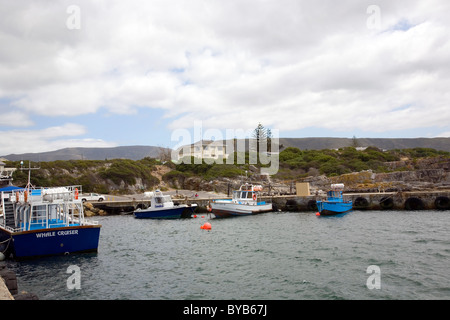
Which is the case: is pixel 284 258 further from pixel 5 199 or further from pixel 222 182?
pixel 222 182

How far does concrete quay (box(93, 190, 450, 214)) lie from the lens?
4096 cm

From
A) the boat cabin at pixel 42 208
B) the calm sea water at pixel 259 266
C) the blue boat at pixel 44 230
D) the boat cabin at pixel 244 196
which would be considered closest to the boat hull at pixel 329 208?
the boat cabin at pixel 244 196

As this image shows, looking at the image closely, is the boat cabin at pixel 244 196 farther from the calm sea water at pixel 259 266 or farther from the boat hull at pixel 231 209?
the calm sea water at pixel 259 266

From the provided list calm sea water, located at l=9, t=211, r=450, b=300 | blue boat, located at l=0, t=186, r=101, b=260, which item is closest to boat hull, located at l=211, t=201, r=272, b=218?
calm sea water, located at l=9, t=211, r=450, b=300

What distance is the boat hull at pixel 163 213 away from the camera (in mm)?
40156

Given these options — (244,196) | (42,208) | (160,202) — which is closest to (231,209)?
(244,196)

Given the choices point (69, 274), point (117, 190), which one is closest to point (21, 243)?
point (69, 274)

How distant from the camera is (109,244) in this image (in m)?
23.4

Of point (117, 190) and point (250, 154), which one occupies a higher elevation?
point (250, 154)

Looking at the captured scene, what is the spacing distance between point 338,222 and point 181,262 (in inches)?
738

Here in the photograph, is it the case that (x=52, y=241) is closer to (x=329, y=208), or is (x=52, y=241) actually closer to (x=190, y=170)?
(x=329, y=208)

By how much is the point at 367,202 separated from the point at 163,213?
87.1ft

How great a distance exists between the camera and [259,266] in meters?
16.4

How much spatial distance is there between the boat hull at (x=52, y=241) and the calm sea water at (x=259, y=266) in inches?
21.2
